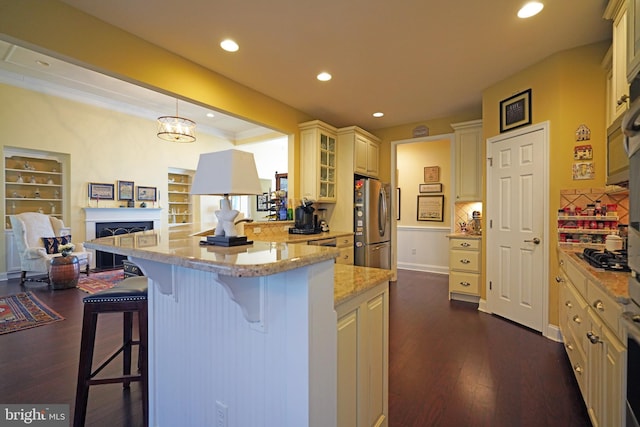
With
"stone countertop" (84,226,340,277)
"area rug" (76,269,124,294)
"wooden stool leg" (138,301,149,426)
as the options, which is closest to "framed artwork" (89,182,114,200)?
"area rug" (76,269,124,294)

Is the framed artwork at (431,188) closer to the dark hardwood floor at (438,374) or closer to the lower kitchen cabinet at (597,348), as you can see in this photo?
the dark hardwood floor at (438,374)

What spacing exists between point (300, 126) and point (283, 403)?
12.2 feet

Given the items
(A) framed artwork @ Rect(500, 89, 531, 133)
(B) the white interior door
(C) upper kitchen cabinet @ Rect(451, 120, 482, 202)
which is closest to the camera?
(B) the white interior door

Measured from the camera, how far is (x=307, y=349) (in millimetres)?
916

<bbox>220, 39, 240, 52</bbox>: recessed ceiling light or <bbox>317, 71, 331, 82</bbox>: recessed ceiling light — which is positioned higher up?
<bbox>317, 71, 331, 82</bbox>: recessed ceiling light

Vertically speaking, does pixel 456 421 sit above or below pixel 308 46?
below

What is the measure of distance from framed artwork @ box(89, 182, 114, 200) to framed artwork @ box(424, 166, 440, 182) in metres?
6.45

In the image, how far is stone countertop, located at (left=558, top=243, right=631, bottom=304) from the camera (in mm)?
1090

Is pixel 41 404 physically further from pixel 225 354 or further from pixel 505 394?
pixel 505 394

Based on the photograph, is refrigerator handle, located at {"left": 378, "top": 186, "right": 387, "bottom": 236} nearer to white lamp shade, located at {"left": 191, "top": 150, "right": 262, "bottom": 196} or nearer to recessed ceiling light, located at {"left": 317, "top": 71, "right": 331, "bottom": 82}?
recessed ceiling light, located at {"left": 317, "top": 71, "right": 331, "bottom": 82}

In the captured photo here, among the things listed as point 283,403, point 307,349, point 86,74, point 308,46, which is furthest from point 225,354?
point 86,74

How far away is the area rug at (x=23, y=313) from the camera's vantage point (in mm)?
2902

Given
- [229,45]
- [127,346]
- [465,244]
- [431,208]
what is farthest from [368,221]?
[127,346]

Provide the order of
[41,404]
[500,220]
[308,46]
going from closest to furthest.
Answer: [41,404] → [308,46] → [500,220]
